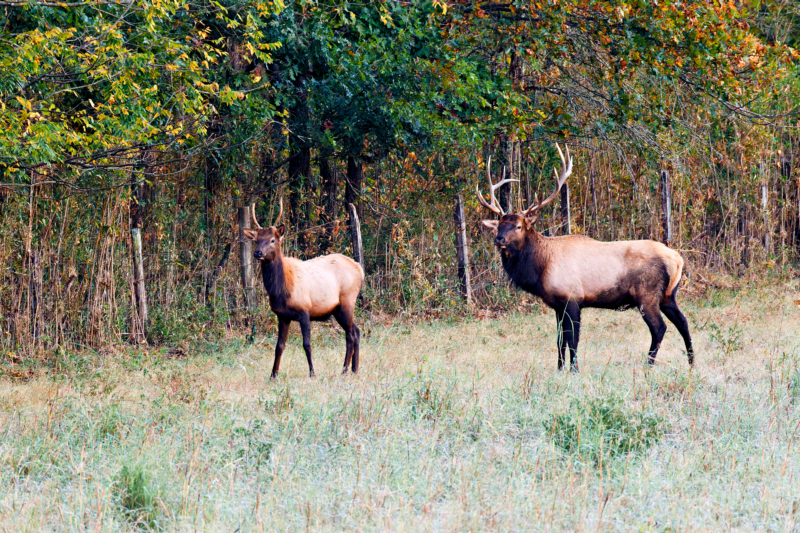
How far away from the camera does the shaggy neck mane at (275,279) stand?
812cm

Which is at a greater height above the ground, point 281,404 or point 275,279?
point 275,279

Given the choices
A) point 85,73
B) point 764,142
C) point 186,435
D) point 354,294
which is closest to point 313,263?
point 354,294

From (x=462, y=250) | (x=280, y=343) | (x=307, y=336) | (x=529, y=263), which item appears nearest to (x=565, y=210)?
(x=462, y=250)

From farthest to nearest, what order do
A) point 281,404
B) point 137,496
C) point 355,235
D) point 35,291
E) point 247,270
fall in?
point 355,235 < point 247,270 < point 35,291 < point 281,404 < point 137,496

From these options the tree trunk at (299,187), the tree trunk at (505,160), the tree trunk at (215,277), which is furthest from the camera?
the tree trunk at (505,160)

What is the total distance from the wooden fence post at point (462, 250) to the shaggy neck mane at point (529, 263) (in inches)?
160

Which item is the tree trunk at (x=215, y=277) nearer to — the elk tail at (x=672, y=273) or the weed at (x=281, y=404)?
the weed at (x=281, y=404)

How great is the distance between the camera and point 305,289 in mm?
8344

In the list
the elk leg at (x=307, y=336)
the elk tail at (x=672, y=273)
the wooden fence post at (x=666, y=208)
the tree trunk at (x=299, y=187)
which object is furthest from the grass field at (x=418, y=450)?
the wooden fence post at (x=666, y=208)

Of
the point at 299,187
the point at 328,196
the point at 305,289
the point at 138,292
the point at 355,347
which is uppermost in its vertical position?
the point at 299,187

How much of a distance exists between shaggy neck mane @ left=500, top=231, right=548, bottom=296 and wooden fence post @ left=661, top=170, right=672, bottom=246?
585 centimetres

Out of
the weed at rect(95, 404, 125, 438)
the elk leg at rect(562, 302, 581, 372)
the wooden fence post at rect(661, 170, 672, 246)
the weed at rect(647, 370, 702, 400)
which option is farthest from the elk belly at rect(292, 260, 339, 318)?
the wooden fence post at rect(661, 170, 672, 246)

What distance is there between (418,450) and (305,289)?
4.00m

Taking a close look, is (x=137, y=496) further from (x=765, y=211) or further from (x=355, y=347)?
(x=765, y=211)
